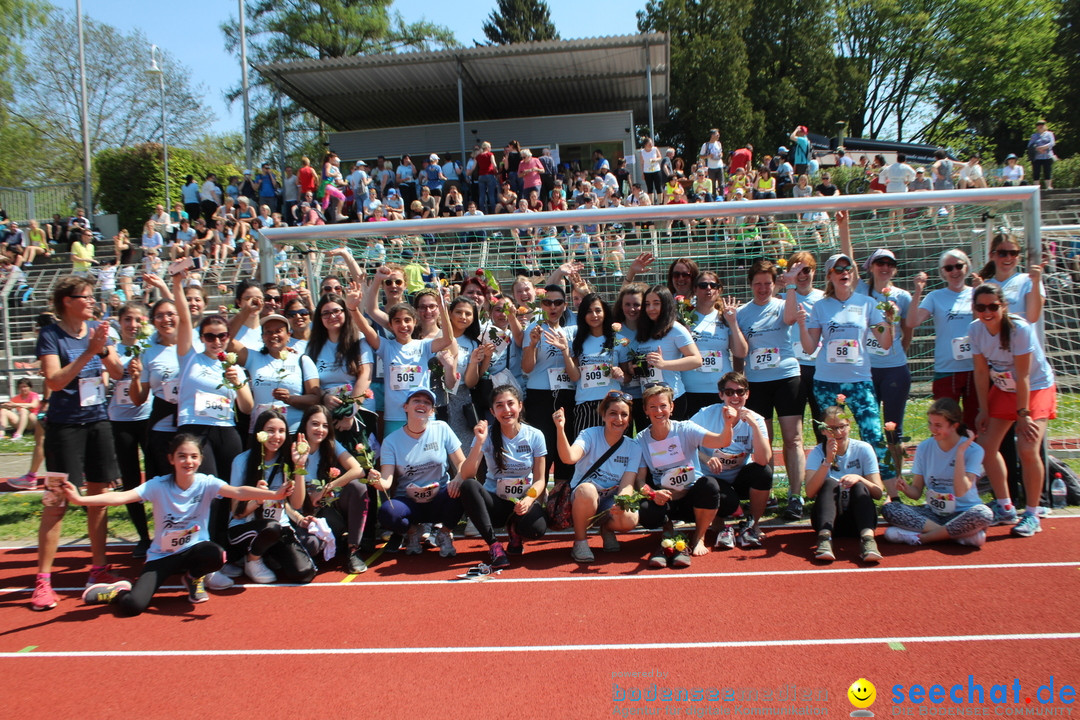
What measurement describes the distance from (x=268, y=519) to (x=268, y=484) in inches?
9.9

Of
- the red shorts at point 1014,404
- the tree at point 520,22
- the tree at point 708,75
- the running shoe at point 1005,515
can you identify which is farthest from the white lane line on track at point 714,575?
the tree at point 520,22

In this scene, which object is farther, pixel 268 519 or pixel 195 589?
pixel 268 519

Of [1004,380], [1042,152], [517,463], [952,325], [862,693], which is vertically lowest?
[862,693]

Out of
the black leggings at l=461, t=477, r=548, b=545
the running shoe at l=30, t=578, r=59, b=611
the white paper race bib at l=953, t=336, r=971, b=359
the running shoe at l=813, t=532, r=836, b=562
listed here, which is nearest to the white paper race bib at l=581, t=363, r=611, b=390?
the black leggings at l=461, t=477, r=548, b=545

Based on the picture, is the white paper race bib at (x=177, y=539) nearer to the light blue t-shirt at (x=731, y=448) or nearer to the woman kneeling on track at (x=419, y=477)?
the woman kneeling on track at (x=419, y=477)

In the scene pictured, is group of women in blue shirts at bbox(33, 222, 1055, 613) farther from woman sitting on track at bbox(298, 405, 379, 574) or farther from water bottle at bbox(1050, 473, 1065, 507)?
water bottle at bbox(1050, 473, 1065, 507)

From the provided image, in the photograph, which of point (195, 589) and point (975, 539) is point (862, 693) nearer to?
point (975, 539)

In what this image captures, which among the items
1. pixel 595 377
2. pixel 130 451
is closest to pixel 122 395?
pixel 130 451

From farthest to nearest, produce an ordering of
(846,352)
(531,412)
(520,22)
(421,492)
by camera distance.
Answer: (520,22)
(531,412)
(846,352)
(421,492)

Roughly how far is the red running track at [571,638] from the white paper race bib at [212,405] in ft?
4.14

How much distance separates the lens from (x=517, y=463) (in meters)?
5.79

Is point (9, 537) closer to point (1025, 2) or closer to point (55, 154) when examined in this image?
Answer: point (55, 154)

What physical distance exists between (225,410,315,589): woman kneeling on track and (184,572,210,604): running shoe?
0.65ft

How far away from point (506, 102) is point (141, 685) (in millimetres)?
21883
